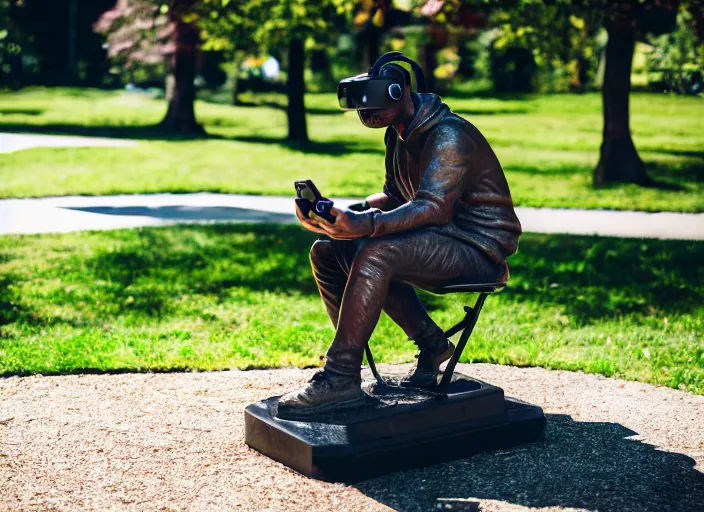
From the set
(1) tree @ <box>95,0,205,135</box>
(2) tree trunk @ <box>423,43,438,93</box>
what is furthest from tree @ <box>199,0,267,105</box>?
(2) tree trunk @ <box>423,43,438,93</box>

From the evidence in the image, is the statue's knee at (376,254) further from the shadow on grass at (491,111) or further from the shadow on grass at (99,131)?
the shadow on grass at (491,111)

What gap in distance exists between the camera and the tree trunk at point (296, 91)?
22.0 meters

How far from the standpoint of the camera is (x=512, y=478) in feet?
14.5

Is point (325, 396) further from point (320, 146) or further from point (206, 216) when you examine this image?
point (320, 146)

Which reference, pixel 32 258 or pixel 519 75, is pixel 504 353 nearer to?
pixel 32 258

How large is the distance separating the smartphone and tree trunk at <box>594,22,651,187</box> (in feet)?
38.1

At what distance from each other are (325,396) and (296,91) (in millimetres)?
18599

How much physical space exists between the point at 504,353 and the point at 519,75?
30.9 m

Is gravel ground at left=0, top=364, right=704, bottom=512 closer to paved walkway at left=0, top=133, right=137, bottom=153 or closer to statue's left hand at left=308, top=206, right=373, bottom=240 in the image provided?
statue's left hand at left=308, top=206, right=373, bottom=240

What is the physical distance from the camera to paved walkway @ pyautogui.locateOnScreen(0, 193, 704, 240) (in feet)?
38.6

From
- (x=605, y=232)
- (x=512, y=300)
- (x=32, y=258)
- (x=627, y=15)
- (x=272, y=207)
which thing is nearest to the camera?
(x=512, y=300)

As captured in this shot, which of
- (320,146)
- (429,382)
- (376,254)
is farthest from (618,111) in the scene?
(376,254)

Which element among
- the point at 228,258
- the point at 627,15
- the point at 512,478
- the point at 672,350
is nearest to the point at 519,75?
the point at 627,15

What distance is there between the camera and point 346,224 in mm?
4359
